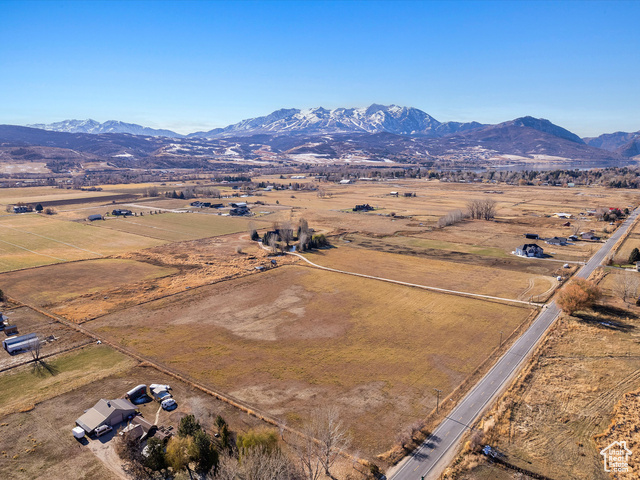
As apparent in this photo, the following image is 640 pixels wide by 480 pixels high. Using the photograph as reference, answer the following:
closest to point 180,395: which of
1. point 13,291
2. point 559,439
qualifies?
point 559,439

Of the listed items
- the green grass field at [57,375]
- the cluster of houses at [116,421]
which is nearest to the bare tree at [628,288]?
the cluster of houses at [116,421]

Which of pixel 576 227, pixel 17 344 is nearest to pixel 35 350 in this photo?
pixel 17 344

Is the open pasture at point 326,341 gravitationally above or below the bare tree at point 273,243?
below

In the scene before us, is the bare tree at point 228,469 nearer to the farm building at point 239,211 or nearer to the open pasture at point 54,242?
the open pasture at point 54,242

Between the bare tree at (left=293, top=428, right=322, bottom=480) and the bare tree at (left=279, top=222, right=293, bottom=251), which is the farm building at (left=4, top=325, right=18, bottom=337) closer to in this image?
the bare tree at (left=293, top=428, right=322, bottom=480)

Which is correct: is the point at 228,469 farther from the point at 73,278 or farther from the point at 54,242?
the point at 54,242

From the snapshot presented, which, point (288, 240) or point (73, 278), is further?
point (288, 240)

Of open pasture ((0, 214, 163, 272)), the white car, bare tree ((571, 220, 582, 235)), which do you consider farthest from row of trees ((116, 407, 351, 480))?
bare tree ((571, 220, 582, 235))

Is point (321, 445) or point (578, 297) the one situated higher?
point (578, 297)
